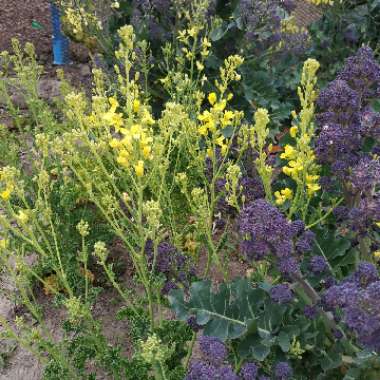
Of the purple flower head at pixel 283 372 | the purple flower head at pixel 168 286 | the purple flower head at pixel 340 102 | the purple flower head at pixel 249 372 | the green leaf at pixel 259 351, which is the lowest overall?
the purple flower head at pixel 168 286

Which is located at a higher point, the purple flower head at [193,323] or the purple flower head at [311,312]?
the purple flower head at [311,312]

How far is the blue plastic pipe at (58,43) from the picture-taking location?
5629 mm

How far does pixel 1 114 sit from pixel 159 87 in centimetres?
165

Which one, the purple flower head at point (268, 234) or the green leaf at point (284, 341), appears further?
the green leaf at point (284, 341)

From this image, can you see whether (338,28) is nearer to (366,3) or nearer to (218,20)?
(366,3)

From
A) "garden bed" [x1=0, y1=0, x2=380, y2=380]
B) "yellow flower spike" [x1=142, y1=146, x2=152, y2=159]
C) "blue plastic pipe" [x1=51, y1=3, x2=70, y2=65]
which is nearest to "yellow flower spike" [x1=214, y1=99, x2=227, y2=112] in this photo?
"garden bed" [x1=0, y1=0, x2=380, y2=380]

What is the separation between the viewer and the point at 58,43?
5.71 m

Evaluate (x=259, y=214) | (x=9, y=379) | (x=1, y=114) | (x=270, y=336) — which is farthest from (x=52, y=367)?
(x=1, y=114)

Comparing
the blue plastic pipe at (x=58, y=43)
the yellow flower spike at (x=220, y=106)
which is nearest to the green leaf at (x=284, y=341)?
the yellow flower spike at (x=220, y=106)

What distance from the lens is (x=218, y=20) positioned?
3625mm

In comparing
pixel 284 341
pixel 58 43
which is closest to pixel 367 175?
pixel 284 341

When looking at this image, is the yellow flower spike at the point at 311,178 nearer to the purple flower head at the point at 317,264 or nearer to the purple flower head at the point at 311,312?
the purple flower head at the point at 317,264

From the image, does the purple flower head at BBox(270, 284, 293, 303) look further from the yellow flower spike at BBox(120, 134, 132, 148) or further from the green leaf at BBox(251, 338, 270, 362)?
the yellow flower spike at BBox(120, 134, 132, 148)

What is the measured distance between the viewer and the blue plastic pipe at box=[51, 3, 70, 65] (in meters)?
5.63
